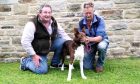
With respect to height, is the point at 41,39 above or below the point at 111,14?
below

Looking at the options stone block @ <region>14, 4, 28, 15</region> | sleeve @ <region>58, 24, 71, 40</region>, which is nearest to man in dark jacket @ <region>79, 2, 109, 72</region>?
sleeve @ <region>58, 24, 71, 40</region>

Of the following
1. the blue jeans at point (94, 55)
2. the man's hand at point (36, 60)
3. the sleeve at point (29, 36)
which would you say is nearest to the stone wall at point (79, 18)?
the blue jeans at point (94, 55)

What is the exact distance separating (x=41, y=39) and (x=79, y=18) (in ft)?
4.22

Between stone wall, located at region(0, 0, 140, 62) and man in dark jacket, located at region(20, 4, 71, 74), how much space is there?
29.9 inches

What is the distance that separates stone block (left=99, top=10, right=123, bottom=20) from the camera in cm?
806

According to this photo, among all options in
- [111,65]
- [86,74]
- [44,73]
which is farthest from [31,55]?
[111,65]

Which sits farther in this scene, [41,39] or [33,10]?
[33,10]

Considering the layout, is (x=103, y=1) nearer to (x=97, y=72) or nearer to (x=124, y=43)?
(x=124, y=43)

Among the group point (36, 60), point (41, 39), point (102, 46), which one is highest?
point (41, 39)

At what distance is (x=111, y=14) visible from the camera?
8.07 meters

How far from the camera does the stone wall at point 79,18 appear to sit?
26.5 ft

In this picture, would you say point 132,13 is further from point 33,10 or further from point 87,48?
point 33,10

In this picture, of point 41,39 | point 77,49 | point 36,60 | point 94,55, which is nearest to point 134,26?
point 94,55

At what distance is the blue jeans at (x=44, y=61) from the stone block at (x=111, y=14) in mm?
1226
